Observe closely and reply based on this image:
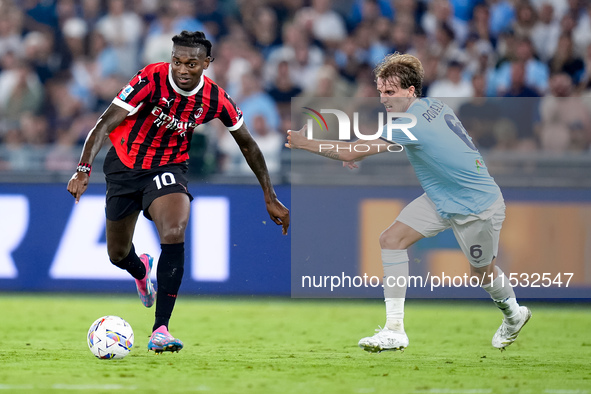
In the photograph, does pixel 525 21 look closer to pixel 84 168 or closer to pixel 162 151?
pixel 162 151

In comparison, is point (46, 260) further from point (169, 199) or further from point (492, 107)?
point (492, 107)

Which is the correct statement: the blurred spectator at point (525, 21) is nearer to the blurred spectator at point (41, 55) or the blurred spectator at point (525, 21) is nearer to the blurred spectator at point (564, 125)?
the blurred spectator at point (564, 125)

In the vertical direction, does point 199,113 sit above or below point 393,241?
above

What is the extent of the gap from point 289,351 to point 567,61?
632cm

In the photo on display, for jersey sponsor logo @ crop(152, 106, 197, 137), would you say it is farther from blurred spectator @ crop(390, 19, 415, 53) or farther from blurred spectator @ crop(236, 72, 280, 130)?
blurred spectator @ crop(390, 19, 415, 53)

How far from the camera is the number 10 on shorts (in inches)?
257

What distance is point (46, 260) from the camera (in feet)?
33.3

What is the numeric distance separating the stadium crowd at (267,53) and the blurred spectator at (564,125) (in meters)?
0.90

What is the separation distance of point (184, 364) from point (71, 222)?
4.66 m

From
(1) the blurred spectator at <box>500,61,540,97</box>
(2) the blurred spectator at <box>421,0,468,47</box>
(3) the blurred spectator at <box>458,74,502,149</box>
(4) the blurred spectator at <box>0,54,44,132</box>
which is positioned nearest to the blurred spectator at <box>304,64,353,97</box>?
(2) the blurred spectator at <box>421,0,468,47</box>

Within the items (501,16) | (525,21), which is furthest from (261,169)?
(501,16)

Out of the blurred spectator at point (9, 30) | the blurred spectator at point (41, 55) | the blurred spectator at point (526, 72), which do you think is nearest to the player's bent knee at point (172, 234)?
the blurred spectator at point (526, 72)

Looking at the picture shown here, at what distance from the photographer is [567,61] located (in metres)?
11.3

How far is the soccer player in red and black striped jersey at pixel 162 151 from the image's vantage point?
20.6 ft
